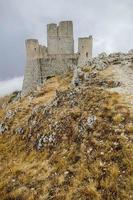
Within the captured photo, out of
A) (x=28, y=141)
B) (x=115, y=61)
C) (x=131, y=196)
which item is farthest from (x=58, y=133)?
(x=115, y=61)

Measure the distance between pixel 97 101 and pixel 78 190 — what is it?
8907 millimetres

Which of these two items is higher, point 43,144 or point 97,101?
point 97,101

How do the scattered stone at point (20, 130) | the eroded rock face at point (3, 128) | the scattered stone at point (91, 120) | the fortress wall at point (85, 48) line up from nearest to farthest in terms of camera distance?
the scattered stone at point (91, 120) → the scattered stone at point (20, 130) → the eroded rock face at point (3, 128) → the fortress wall at point (85, 48)

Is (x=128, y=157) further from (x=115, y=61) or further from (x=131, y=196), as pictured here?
(x=115, y=61)

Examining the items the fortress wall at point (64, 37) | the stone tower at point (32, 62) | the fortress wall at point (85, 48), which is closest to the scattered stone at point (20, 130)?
the stone tower at point (32, 62)

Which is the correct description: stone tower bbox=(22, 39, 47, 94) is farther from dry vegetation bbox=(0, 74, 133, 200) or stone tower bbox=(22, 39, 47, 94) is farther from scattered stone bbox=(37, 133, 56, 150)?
scattered stone bbox=(37, 133, 56, 150)

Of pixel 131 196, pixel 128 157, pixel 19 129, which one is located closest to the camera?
pixel 131 196

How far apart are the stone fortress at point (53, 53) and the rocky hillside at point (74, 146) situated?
125ft

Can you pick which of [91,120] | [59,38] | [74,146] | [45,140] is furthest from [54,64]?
[74,146]

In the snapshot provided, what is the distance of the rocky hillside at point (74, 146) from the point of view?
736 inches

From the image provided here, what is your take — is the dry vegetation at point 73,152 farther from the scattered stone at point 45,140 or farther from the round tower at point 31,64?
the round tower at point 31,64

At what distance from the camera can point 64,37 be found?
7275 centimetres

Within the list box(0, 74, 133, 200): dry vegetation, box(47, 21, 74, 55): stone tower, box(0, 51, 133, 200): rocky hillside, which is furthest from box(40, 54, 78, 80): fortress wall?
box(0, 74, 133, 200): dry vegetation

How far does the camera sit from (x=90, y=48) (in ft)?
238
